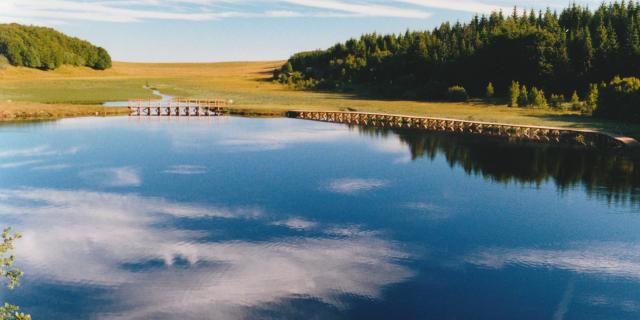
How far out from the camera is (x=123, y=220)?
106 ft

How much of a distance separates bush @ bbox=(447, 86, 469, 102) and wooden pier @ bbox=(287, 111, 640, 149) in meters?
31.2

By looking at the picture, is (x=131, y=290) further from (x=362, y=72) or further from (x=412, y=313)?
(x=362, y=72)

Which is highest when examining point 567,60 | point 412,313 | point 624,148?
point 567,60

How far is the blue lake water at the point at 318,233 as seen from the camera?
875 inches

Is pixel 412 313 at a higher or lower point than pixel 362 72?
lower

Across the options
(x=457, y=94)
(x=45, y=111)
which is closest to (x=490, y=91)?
(x=457, y=94)

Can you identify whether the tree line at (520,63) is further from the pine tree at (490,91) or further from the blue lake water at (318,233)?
the blue lake water at (318,233)

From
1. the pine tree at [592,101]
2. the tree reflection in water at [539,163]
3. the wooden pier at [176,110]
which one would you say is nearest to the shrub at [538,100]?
the pine tree at [592,101]

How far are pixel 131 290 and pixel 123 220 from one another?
10.2m

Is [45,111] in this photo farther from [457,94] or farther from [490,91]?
[490,91]

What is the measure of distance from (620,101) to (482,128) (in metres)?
19.8

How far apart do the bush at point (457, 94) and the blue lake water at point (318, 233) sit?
62428 millimetres

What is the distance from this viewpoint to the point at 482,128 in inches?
3132

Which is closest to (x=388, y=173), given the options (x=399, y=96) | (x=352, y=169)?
(x=352, y=169)
